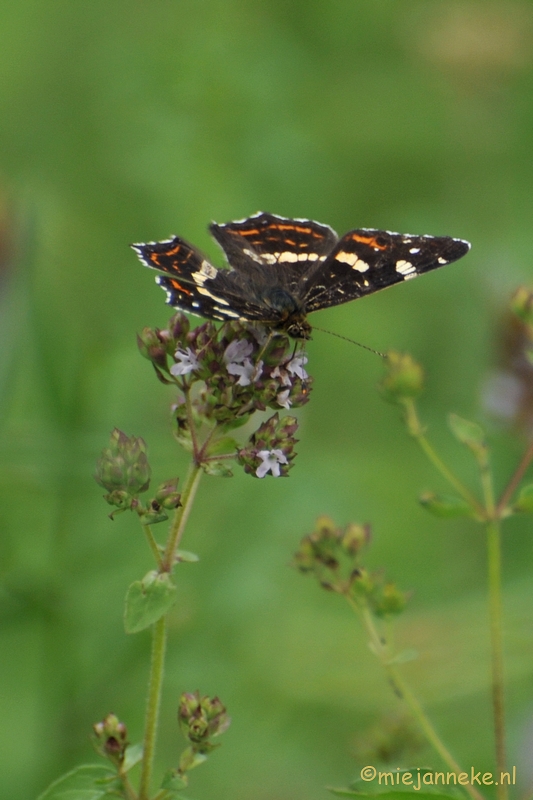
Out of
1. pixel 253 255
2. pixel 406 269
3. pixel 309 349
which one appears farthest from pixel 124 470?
pixel 309 349

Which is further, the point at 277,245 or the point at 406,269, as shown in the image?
the point at 277,245

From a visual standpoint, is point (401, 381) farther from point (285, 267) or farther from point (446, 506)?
point (285, 267)

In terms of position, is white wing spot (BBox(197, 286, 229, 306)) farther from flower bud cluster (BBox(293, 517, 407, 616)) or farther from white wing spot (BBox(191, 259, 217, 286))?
flower bud cluster (BBox(293, 517, 407, 616))

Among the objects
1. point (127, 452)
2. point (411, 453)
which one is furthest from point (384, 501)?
point (127, 452)

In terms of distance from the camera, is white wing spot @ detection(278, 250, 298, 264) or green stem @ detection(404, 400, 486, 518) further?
white wing spot @ detection(278, 250, 298, 264)

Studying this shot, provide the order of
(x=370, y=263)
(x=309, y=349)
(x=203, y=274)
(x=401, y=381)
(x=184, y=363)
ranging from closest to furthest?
1. (x=184, y=363)
2. (x=401, y=381)
3. (x=203, y=274)
4. (x=370, y=263)
5. (x=309, y=349)

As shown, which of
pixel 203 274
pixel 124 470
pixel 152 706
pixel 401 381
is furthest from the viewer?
pixel 203 274

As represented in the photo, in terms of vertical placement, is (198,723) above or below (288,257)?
below

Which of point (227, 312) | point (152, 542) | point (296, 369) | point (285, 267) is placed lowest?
point (152, 542)

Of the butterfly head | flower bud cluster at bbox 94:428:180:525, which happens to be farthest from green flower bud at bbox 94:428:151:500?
the butterfly head
